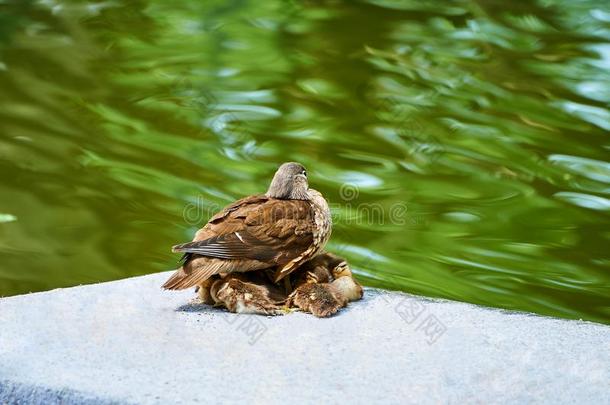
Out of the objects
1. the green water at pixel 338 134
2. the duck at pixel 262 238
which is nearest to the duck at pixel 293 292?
the duck at pixel 262 238

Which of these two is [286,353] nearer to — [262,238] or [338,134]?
[262,238]

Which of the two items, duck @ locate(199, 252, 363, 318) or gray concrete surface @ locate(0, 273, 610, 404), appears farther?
duck @ locate(199, 252, 363, 318)

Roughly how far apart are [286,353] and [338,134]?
3.18 m

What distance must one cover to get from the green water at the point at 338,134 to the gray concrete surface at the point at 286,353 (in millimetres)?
1266

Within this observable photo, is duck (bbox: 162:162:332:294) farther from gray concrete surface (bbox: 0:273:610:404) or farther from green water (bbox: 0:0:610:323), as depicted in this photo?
green water (bbox: 0:0:610:323)

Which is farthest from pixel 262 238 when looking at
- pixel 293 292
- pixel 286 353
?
pixel 286 353

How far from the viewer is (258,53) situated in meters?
7.33

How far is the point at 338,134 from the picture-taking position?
20.2ft

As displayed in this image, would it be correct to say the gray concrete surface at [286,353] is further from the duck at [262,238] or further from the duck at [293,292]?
the duck at [262,238]

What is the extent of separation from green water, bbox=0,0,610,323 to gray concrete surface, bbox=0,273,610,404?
1.27 meters

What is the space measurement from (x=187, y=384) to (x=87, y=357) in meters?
0.32

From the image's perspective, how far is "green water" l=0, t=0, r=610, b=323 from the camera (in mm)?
4941

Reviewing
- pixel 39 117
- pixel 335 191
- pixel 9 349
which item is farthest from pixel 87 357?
pixel 39 117

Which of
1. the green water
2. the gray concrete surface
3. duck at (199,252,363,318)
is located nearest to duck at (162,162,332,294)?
duck at (199,252,363,318)
